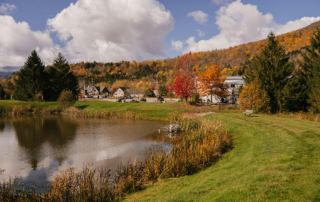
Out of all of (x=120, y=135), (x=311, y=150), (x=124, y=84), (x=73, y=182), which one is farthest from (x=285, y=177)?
(x=124, y=84)

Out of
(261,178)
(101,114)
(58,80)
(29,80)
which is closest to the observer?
(261,178)

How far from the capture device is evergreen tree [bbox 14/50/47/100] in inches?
2014

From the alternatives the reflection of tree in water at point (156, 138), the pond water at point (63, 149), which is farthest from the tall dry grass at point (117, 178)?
the reflection of tree in water at point (156, 138)

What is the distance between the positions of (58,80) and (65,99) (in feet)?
64.6

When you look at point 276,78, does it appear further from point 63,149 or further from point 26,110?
point 26,110

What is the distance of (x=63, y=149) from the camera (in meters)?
16.4

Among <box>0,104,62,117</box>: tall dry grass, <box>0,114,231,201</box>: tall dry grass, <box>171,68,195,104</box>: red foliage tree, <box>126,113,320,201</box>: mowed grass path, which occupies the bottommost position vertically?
<box>0,114,231,201</box>: tall dry grass

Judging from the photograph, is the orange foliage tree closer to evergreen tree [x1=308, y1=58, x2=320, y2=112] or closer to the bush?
evergreen tree [x1=308, y1=58, x2=320, y2=112]

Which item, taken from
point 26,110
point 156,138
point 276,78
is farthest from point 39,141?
point 276,78

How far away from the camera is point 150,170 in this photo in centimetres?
1025

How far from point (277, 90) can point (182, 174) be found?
24627 mm

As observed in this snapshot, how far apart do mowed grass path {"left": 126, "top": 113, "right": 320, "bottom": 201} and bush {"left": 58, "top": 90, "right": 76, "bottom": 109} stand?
37.6 metres

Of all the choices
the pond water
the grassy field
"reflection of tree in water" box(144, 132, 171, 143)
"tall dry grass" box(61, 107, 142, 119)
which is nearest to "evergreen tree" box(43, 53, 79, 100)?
"tall dry grass" box(61, 107, 142, 119)

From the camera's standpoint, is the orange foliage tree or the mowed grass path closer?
the mowed grass path
